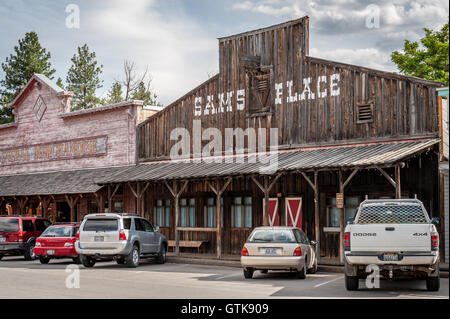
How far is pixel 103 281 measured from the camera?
632 inches

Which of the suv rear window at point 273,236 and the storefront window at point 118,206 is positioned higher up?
the storefront window at point 118,206

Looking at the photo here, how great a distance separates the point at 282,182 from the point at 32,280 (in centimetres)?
1114

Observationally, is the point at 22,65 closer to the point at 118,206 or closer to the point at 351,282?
the point at 118,206

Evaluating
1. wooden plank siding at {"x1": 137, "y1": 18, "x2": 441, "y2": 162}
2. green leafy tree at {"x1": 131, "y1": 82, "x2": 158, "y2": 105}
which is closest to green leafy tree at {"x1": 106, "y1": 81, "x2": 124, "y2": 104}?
green leafy tree at {"x1": 131, "y1": 82, "x2": 158, "y2": 105}

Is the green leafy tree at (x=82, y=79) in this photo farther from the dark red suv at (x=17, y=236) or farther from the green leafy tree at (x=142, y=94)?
the dark red suv at (x=17, y=236)

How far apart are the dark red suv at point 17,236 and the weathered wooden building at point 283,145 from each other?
4.12m

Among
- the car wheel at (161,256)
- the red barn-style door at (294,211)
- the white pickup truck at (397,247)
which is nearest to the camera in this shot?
the white pickup truck at (397,247)

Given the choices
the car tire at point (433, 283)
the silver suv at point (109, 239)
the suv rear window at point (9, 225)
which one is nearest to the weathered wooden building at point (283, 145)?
the silver suv at point (109, 239)

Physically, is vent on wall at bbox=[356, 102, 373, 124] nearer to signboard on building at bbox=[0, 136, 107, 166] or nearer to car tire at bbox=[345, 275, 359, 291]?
car tire at bbox=[345, 275, 359, 291]

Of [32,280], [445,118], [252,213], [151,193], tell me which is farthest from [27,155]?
[445,118]

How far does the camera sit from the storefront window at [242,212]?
2536 cm

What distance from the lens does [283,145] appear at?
80.8 ft

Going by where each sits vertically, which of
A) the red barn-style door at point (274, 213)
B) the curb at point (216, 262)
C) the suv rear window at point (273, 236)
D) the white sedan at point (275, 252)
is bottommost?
the curb at point (216, 262)
